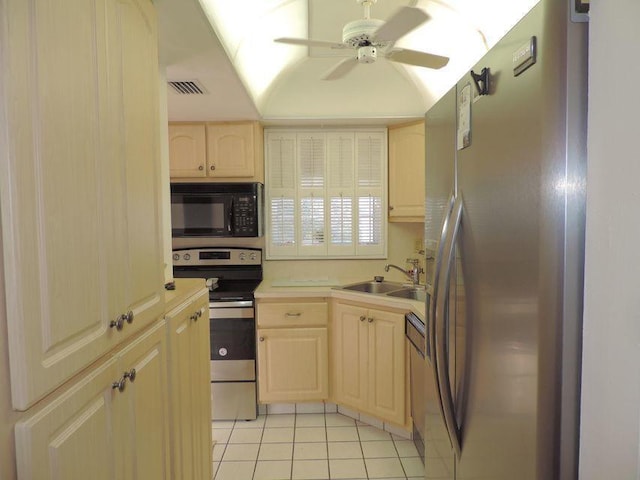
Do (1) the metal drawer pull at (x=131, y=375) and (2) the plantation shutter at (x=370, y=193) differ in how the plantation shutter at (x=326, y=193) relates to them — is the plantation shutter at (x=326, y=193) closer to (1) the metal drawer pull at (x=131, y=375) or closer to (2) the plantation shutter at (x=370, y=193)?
(2) the plantation shutter at (x=370, y=193)

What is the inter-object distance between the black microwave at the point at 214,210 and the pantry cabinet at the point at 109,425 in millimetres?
1724

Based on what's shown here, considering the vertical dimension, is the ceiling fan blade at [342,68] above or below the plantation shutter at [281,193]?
above

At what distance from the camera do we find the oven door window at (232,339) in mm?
2697

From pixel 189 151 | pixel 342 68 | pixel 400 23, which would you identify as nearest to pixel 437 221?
pixel 400 23

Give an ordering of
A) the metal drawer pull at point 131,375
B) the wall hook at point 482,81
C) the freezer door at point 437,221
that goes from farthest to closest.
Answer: the freezer door at point 437,221
the wall hook at point 482,81
the metal drawer pull at point 131,375

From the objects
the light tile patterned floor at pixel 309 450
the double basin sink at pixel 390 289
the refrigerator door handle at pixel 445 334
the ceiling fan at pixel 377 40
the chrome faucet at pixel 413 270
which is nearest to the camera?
the refrigerator door handle at pixel 445 334

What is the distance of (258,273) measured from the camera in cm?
327

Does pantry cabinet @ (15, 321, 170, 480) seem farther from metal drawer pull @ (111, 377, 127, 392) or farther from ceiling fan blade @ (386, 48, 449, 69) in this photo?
ceiling fan blade @ (386, 48, 449, 69)

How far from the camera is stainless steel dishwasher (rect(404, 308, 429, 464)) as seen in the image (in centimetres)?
205

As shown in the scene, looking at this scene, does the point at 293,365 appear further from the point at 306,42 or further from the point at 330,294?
the point at 306,42

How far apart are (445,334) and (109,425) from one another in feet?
3.02

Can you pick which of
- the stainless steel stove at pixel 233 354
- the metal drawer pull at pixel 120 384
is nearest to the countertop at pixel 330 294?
the stainless steel stove at pixel 233 354

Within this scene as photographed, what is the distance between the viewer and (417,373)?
84.7 inches

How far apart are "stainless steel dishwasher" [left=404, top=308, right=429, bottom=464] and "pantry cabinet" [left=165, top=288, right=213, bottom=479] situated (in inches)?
41.9
